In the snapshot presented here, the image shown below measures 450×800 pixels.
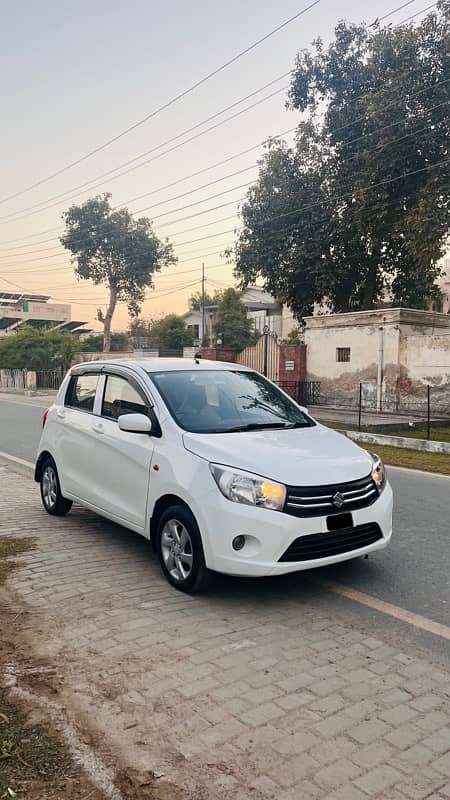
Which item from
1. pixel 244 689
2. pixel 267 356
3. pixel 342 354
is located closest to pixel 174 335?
pixel 267 356

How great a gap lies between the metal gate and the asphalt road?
1680 centimetres

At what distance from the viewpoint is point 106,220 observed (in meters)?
51.3

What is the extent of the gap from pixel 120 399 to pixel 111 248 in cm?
4835

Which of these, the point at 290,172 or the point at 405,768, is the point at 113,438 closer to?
the point at 405,768

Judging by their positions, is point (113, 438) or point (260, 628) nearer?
point (260, 628)

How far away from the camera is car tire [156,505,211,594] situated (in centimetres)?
429

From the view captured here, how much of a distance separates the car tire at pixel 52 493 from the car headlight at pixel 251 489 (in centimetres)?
298

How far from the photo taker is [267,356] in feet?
83.9

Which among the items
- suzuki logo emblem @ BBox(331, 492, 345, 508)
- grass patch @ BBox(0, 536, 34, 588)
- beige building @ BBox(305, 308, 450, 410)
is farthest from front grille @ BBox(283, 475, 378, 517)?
beige building @ BBox(305, 308, 450, 410)

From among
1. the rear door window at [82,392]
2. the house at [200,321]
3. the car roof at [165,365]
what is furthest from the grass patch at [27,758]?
the house at [200,321]

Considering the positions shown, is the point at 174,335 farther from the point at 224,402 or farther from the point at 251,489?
the point at 251,489

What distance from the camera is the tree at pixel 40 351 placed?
1649 inches

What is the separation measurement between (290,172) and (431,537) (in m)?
23.9

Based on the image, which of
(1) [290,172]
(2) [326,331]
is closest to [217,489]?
(2) [326,331]
